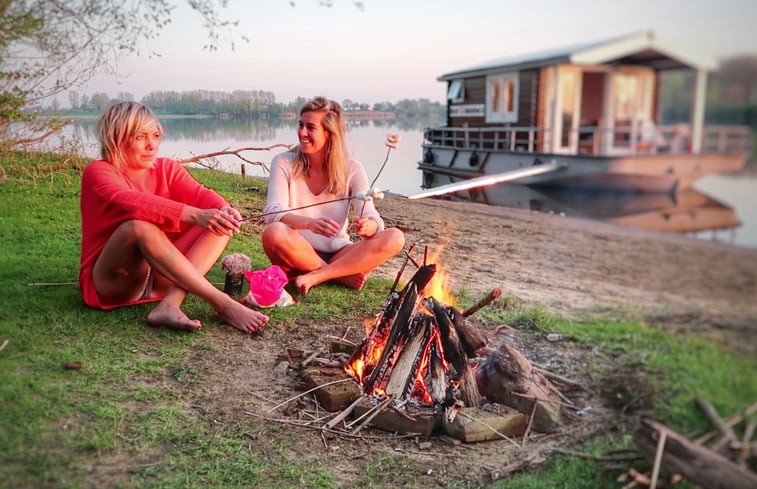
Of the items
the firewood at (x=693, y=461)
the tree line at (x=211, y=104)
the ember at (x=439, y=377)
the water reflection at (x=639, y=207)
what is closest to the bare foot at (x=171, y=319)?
the ember at (x=439, y=377)

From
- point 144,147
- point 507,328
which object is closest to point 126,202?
point 144,147

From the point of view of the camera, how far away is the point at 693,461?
175cm

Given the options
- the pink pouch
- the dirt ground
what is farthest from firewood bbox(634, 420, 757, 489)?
the pink pouch

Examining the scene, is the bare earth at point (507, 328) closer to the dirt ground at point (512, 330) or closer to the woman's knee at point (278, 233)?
the dirt ground at point (512, 330)

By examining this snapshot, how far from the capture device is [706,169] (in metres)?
1.76

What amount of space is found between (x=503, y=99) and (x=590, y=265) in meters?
0.66

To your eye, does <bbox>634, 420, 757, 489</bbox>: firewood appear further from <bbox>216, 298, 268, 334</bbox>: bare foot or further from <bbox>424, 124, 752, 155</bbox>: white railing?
<bbox>216, 298, 268, 334</bbox>: bare foot

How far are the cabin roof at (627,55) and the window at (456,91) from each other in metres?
0.30

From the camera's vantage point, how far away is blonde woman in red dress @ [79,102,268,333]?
10.2 feet

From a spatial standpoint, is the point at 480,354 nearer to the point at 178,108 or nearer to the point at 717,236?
the point at 717,236

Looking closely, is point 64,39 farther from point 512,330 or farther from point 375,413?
point 512,330

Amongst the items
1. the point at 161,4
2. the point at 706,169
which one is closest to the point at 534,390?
the point at 706,169

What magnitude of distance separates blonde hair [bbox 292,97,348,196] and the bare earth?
338mm

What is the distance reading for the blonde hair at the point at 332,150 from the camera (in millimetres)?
3414
